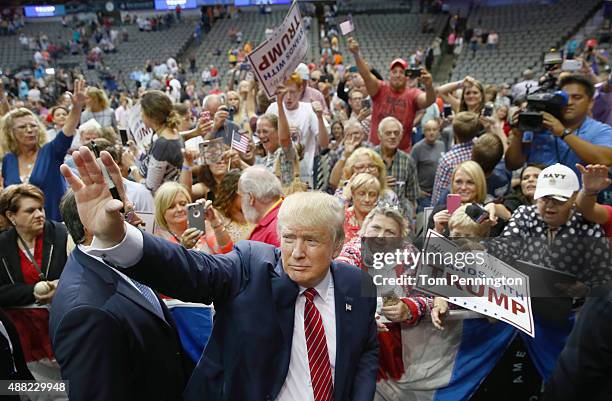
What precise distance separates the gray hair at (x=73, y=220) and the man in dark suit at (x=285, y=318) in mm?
220

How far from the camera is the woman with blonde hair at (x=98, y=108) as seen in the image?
5770mm

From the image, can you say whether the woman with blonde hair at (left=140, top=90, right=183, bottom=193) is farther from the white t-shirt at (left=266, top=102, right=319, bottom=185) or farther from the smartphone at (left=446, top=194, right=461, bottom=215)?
the smartphone at (left=446, top=194, right=461, bottom=215)

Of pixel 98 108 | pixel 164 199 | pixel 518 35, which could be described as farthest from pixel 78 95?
pixel 518 35

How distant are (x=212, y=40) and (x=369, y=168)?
74.7 ft

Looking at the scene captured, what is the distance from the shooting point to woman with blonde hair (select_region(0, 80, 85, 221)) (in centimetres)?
362

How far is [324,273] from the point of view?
170 cm

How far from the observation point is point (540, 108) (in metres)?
3.13

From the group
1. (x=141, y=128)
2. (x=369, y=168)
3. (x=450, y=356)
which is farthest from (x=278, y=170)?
(x=450, y=356)

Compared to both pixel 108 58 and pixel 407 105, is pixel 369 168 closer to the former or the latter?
pixel 407 105

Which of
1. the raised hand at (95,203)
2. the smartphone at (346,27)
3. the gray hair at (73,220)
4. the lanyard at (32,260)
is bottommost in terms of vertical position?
the lanyard at (32,260)

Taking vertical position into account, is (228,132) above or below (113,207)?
below

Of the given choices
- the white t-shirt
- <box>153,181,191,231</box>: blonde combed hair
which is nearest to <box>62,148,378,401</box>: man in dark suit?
<box>153,181,191,231</box>: blonde combed hair

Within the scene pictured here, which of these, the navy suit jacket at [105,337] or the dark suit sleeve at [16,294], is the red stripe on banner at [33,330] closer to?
the dark suit sleeve at [16,294]

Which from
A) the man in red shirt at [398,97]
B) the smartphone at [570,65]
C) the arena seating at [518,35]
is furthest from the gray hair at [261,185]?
the arena seating at [518,35]
